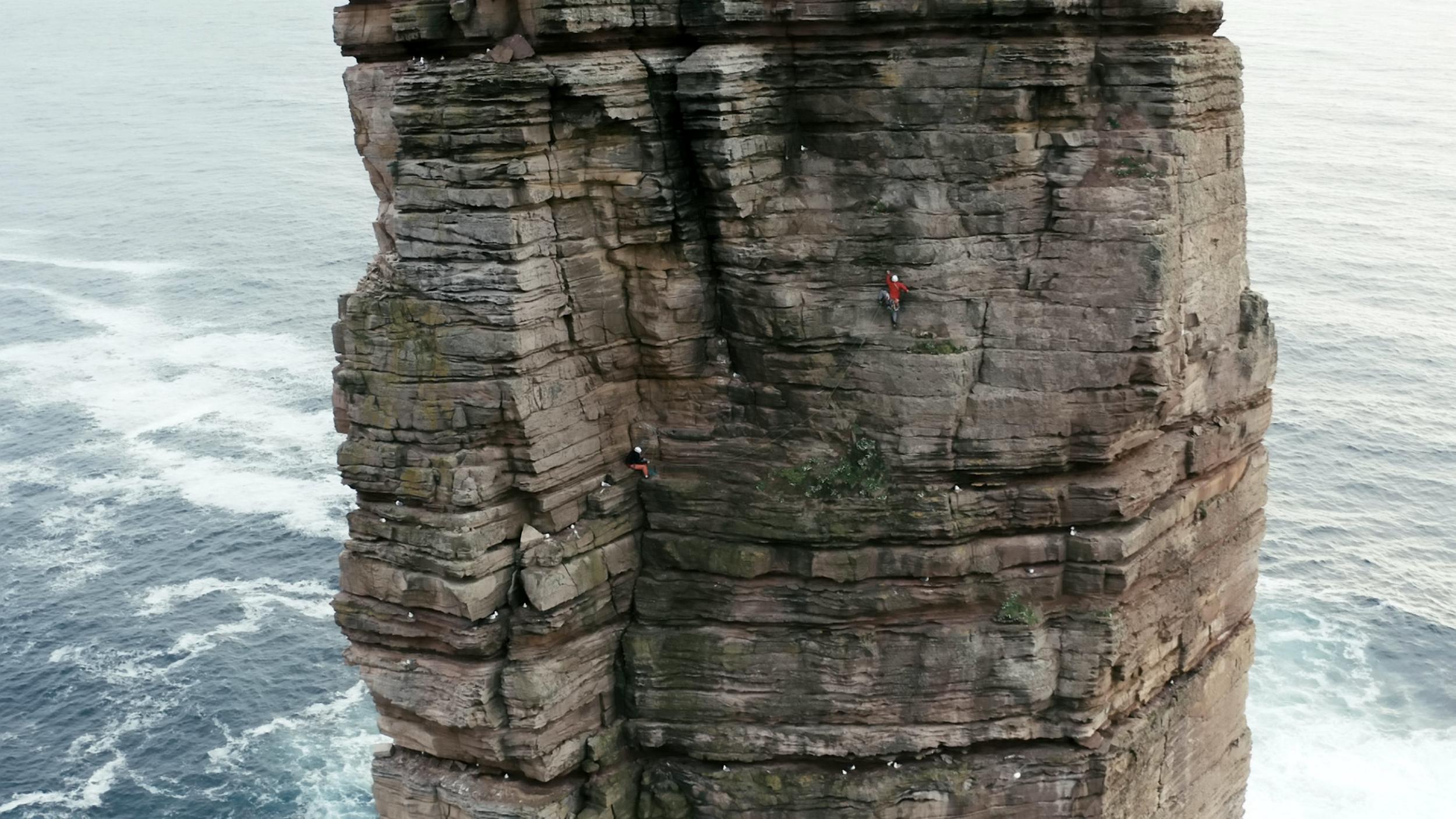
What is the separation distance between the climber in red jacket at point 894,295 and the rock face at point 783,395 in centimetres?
25

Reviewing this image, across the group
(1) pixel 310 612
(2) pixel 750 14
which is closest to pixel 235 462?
(1) pixel 310 612

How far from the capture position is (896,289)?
35344 millimetres

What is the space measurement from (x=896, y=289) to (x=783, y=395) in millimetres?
3929

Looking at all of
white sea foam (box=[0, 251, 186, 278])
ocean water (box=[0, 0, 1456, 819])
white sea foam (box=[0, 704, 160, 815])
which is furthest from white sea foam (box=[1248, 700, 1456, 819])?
white sea foam (box=[0, 251, 186, 278])

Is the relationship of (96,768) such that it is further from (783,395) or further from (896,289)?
(896,289)

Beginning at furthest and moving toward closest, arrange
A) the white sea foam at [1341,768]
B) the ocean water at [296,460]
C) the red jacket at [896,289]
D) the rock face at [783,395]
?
the ocean water at [296,460] → the white sea foam at [1341,768] → the red jacket at [896,289] → the rock face at [783,395]

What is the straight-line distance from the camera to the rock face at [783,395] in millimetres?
33969

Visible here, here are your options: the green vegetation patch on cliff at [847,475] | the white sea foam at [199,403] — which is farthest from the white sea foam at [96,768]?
the green vegetation patch on cliff at [847,475]

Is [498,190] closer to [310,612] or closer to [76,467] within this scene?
[310,612]

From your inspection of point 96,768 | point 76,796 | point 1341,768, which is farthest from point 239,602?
point 1341,768

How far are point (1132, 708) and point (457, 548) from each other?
59.9ft

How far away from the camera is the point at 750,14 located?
112 feet

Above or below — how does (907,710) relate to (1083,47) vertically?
→ below

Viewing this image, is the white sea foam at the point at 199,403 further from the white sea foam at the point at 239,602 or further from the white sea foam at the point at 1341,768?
the white sea foam at the point at 1341,768
